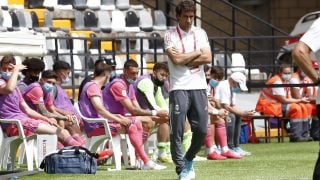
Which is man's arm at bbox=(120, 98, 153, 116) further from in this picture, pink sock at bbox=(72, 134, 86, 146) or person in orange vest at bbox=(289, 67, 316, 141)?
person in orange vest at bbox=(289, 67, 316, 141)

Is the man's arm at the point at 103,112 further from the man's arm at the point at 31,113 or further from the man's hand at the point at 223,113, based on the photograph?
the man's hand at the point at 223,113

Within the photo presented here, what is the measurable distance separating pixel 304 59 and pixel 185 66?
439 centimetres

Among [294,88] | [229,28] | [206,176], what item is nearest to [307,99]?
[294,88]

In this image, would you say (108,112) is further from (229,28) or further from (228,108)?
(229,28)

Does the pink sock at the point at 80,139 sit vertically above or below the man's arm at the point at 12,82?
below

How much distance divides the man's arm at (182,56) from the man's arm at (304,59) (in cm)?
421

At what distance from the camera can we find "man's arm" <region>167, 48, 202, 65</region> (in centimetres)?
1474

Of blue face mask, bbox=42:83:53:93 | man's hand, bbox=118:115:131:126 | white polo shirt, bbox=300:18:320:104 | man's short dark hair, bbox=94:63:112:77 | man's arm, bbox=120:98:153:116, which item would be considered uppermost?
white polo shirt, bbox=300:18:320:104

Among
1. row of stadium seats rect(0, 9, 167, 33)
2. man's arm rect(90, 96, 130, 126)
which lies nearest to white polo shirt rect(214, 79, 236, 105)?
man's arm rect(90, 96, 130, 126)

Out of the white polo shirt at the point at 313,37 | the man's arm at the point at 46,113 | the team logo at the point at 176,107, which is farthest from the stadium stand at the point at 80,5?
the white polo shirt at the point at 313,37

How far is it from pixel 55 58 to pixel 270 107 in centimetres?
406

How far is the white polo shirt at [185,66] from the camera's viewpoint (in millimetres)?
14789

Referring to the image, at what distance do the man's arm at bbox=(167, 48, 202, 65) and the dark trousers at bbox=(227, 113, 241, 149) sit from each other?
222 inches

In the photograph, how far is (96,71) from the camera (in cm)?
1784
